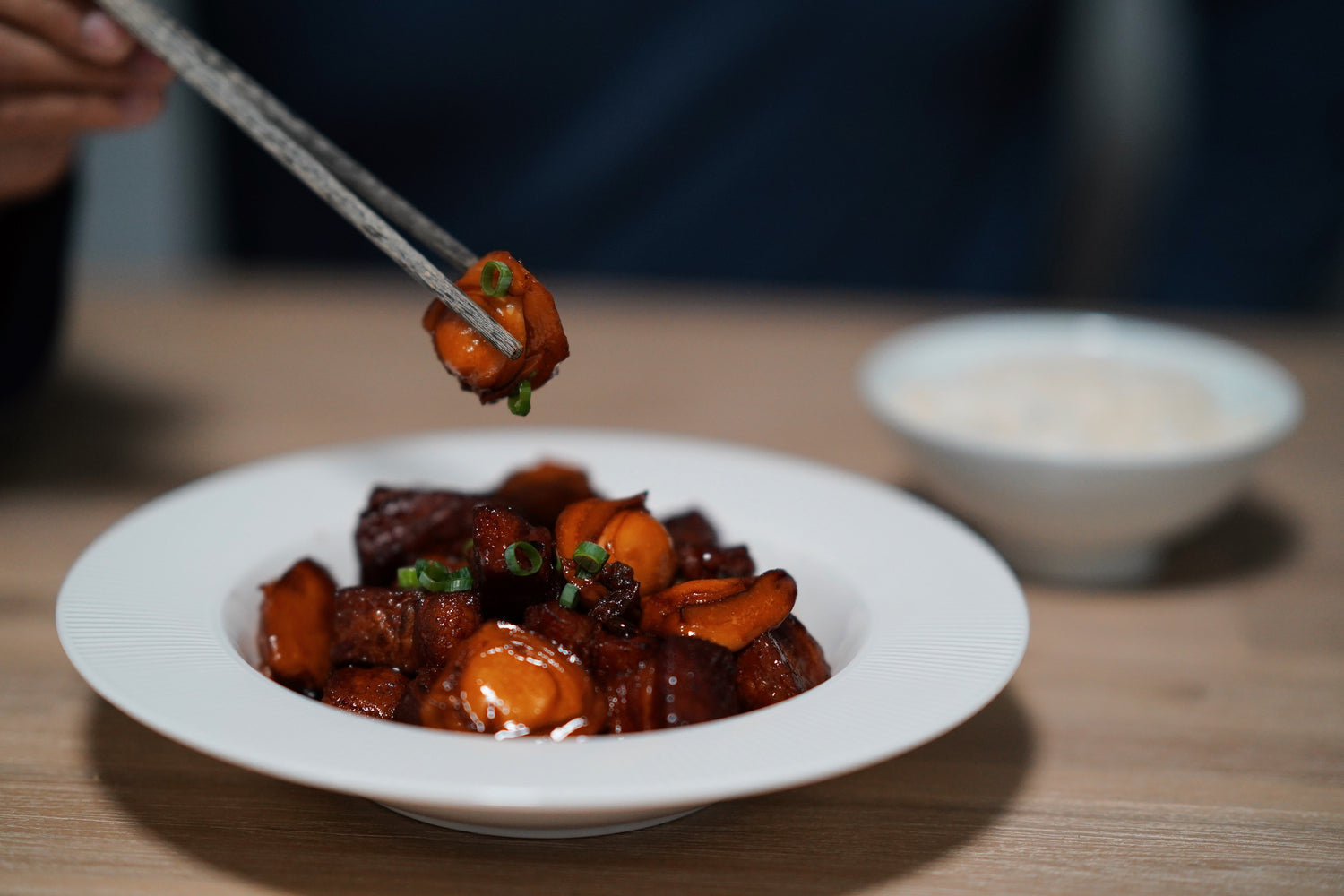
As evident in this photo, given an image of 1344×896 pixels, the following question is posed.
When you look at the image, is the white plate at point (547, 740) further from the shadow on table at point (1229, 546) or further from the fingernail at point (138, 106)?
the fingernail at point (138, 106)

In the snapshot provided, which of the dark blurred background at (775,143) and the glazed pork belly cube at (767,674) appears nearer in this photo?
the glazed pork belly cube at (767,674)

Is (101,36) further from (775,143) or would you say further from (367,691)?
(775,143)

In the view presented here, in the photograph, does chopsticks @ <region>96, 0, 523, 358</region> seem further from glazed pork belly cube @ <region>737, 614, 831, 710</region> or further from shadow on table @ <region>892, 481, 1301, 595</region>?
shadow on table @ <region>892, 481, 1301, 595</region>

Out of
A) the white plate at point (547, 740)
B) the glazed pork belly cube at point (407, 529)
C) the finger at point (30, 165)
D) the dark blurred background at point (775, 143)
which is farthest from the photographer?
the dark blurred background at point (775, 143)

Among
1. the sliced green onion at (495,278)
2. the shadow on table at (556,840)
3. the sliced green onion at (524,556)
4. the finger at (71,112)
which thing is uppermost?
the sliced green onion at (495,278)

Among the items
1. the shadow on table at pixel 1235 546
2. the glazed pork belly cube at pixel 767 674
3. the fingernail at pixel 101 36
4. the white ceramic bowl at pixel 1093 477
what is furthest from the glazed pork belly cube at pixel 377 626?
the shadow on table at pixel 1235 546

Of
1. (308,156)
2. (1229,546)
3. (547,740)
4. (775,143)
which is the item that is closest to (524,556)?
(547,740)

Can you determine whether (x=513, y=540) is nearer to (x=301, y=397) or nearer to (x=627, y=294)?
(x=301, y=397)
